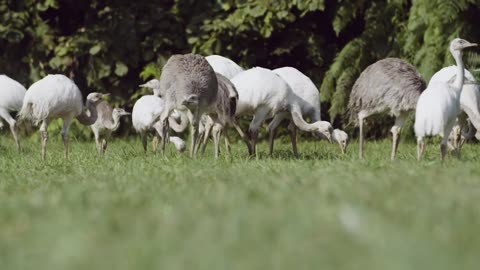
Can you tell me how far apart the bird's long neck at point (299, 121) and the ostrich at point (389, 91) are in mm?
773

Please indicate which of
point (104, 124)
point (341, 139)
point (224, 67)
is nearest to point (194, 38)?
point (224, 67)

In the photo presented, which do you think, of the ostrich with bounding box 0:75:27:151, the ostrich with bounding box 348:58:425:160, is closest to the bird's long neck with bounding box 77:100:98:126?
A: the ostrich with bounding box 0:75:27:151

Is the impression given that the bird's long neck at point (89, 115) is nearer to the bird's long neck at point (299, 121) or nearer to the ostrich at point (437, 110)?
the bird's long neck at point (299, 121)

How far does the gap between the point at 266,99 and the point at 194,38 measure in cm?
549

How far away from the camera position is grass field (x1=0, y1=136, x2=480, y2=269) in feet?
13.3

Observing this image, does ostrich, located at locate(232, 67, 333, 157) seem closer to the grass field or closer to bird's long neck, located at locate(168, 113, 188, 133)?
bird's long neck, located at locate(168, 113, 188, 133)

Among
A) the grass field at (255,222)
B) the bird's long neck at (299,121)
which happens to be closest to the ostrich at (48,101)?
the bird's long neck at (299,121)

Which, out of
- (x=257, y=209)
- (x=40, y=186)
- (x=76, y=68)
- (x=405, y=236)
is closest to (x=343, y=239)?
(x=405, y=236)

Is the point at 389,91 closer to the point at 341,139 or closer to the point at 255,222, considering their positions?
the point at 341,139

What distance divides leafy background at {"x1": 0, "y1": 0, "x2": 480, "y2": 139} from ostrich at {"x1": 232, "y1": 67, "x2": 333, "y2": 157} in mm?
3701

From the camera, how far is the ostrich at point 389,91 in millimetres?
10539

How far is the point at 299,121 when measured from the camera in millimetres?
11609

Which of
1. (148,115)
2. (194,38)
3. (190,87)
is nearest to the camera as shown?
(190,87)

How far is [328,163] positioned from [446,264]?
5114 millimetres
